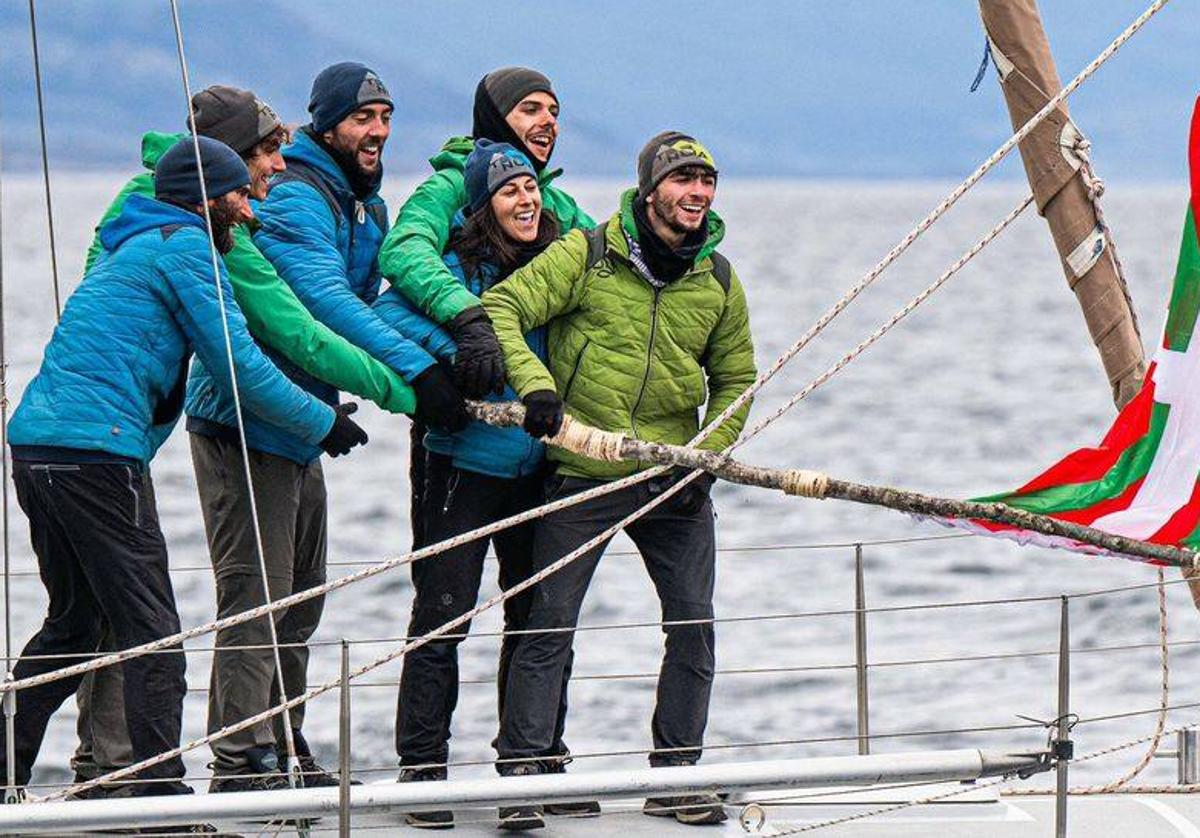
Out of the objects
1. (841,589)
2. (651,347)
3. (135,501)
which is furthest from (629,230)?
(841,589)

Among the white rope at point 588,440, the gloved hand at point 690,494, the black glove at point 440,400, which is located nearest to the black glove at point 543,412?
the white rope at point 588,440

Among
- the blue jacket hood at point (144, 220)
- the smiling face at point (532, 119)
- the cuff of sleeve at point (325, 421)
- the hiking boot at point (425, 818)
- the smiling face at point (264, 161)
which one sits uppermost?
the smiling face at point (532, 119)

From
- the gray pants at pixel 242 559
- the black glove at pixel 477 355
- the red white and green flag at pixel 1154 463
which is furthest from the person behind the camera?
the gray pants at pixel 242 559

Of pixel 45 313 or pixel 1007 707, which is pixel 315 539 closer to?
pixel 1007 707

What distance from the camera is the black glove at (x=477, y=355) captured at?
259 inches

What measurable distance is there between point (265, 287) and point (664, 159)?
4.00 ft

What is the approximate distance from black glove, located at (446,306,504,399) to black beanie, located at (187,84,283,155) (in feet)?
2.58

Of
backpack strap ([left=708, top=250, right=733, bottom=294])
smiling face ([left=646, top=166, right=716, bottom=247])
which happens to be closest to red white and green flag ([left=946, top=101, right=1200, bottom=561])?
backpack strap ([left=708, top=250, right=733, bottom=294])

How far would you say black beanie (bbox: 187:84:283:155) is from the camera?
6.59 meters

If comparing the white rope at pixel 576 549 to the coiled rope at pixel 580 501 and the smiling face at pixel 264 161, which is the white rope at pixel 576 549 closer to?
the coiled rope at pixel 580 501

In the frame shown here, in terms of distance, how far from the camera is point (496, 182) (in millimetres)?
6789

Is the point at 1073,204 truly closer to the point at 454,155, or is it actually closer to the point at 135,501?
the point at 454,155

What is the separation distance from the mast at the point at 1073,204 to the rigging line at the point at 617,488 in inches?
8.5

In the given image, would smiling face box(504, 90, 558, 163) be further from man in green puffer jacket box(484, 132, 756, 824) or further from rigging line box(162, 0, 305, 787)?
rigging line box(162, 0, 305, 787)
